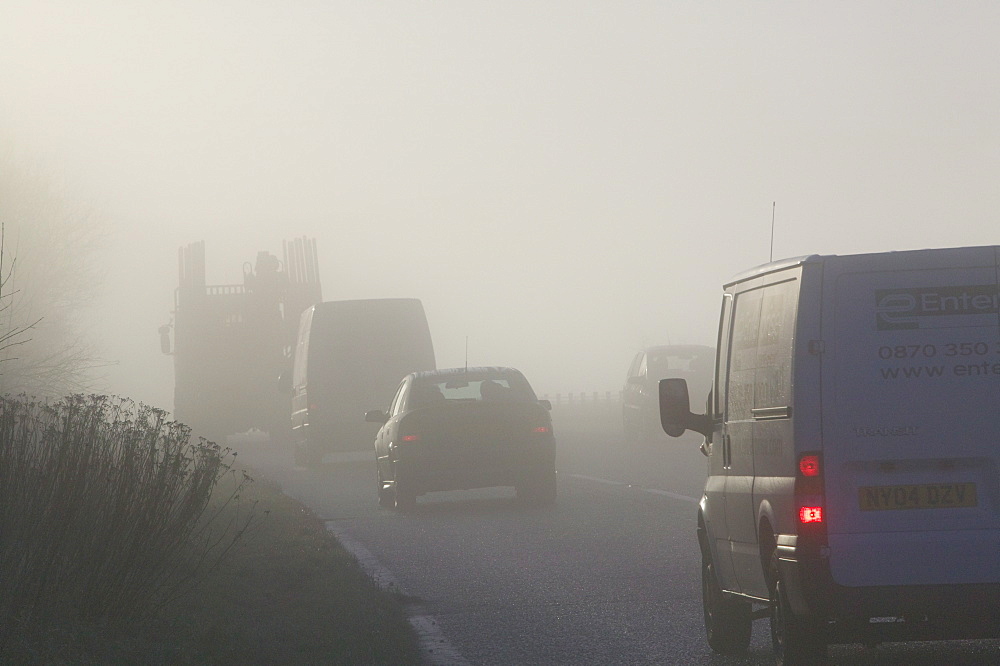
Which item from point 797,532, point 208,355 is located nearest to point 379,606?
point 797,532

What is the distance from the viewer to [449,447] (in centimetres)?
1798

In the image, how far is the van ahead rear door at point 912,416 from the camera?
6230mm

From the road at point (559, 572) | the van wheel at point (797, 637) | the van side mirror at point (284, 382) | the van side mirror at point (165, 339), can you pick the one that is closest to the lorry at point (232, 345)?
the van side mirror at point (165, 339)

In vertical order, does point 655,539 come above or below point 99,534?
below

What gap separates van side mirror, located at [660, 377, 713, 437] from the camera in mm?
7984

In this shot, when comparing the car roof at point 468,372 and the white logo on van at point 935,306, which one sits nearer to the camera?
the white logo on van at point 935,306

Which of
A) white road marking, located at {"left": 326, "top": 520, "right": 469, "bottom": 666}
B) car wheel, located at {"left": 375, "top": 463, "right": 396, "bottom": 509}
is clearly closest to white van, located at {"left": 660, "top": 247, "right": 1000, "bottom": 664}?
white road marking, located at {"left": 326, "top": 520, "right": 469, "bottom": 666}

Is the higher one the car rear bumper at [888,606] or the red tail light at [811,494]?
the red tail light at [811,494]

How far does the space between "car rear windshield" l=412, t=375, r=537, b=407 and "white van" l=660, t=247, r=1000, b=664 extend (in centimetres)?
1189

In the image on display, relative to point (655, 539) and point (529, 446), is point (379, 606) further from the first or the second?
point (529, 446)

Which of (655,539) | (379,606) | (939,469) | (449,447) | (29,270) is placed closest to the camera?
(939,469)

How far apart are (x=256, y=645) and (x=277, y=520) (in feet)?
25.4

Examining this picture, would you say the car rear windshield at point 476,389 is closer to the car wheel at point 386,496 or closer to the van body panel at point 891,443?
the car wheel at point 386,496

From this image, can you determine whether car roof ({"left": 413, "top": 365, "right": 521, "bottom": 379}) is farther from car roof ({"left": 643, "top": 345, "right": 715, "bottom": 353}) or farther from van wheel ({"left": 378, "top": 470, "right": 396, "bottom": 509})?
car roof ({"left": 643, "top": 345, "right": 715, "bottom": 353})
